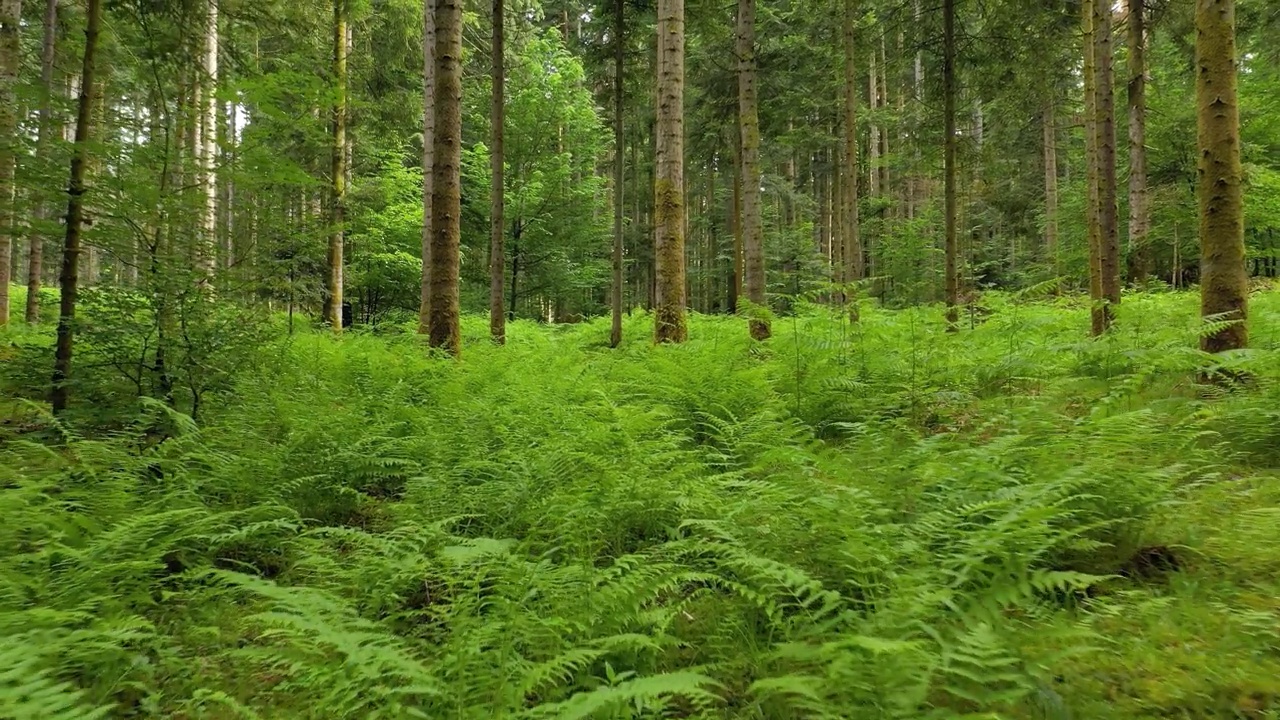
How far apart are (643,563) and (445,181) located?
21.4ft

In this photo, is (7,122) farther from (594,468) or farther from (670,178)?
(670,178)

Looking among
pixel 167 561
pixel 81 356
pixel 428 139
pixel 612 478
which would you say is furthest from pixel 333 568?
pixel 428 139

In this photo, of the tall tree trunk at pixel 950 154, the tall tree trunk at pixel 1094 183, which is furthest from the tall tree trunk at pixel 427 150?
the tall tree trunk at pixel 1094 183

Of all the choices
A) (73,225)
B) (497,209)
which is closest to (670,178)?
(497,209)

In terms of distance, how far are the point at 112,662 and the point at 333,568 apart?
31.7 inches

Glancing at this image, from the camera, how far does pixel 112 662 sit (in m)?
2.27

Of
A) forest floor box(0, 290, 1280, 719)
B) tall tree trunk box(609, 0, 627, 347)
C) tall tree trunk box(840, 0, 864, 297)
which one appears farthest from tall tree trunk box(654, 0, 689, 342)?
tall tree trunk box(840, 0, 864, 297)

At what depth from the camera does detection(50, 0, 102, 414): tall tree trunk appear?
4.80m

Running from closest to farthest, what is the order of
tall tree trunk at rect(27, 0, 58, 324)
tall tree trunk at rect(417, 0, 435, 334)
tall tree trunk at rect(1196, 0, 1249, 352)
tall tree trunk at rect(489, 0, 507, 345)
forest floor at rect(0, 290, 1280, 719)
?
forest floor at rect(0, 290, 1280, 719), tall tree trunk at rect(27, 0, 58, 324), tall tree trunk at rect(1196, 0, 1249, 352), tall tree trunk at rect(417, 0, 435, 334), tall tree trunk at rect(489, 0, 507, 345)

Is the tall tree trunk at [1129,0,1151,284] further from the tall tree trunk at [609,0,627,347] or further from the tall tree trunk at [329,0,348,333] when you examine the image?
the tall tree trunk at [329,0,348,333]

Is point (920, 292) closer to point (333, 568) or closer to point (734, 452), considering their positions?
point (734, 452)

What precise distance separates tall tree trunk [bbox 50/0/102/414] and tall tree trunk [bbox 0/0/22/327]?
337mm

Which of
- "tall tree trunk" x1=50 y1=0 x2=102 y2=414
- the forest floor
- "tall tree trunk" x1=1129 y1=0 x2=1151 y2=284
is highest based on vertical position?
"tall tree trunk" x1=1129 y1=0 x2=1151 y2=284

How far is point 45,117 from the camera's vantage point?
16.7 feet
